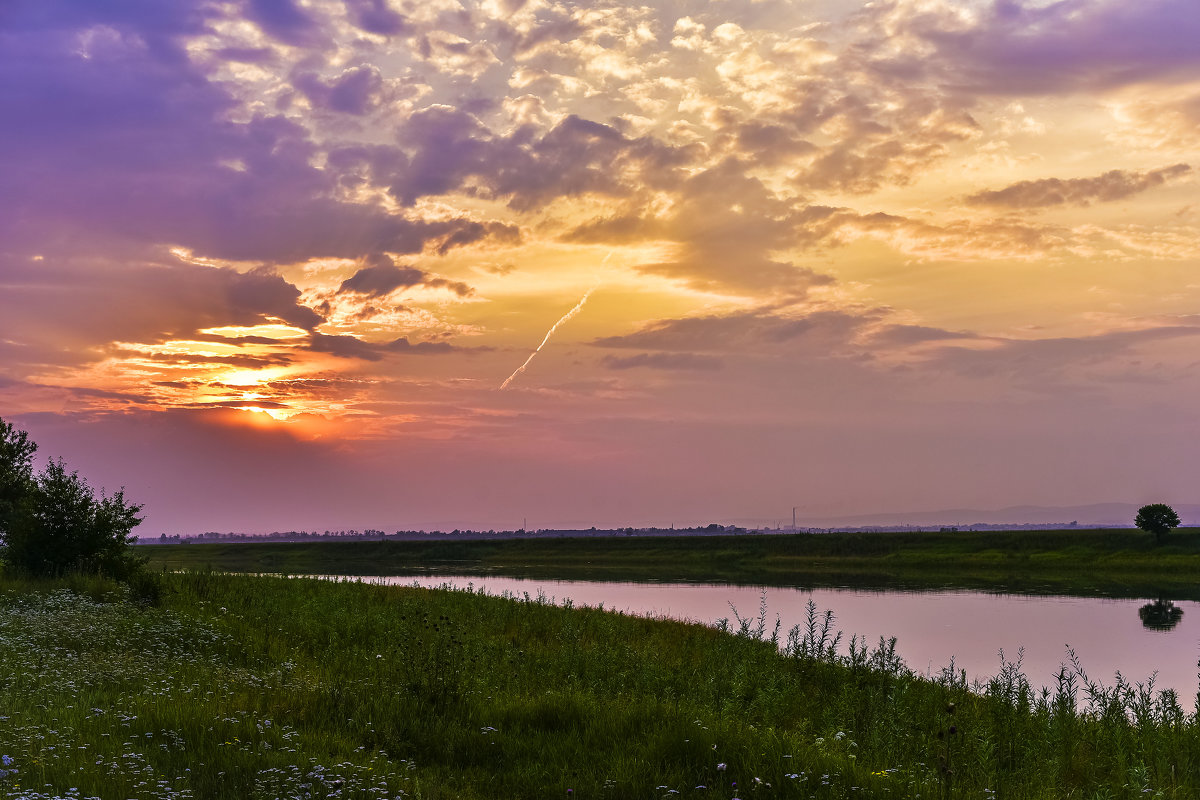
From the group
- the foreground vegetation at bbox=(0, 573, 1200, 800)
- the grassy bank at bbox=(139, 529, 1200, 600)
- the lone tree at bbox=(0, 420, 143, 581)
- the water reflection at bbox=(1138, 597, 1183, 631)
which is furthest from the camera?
the grassy bank at bbox=(139, 529, 1200, 600)

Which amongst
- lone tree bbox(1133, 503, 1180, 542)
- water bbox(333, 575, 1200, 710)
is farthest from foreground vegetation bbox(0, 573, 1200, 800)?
lone tree bbox(1133, 503, 1180, 542)

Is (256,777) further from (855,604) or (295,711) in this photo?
(855,604)

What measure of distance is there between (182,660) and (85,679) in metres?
2.25

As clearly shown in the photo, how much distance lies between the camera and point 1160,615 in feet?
140

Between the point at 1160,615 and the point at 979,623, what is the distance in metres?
11.5

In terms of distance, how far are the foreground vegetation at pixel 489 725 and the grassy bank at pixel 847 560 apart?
34975 millimetres

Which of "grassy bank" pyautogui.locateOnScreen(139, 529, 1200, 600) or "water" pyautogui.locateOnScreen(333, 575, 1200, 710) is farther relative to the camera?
"grassy bank" pyautogui.locateOnScreen(139, 529, 1200, 600)

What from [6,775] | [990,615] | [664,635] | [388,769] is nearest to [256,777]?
[388,769]

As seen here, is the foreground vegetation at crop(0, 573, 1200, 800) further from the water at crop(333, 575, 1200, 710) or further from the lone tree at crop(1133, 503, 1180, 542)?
the lone tree at crop(1133, 503, 1180, 542)

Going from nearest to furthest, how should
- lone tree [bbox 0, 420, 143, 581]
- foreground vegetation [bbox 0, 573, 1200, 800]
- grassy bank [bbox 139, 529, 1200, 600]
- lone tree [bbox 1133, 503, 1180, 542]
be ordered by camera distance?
foreground vegetation [bbox 0, 573, 1200, 800] → lone tree [bbox 0, 420, 143, 581] → grassy bank [bbox 139, 529, 1200, 600] → lone tree [bbox 1133, 503, 1180, 542]

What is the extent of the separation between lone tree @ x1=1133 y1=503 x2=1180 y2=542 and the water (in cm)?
3848

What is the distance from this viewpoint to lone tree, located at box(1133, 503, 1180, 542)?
83375 millimetres

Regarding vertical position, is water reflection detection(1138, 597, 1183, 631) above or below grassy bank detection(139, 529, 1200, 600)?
above

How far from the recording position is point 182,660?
13508 mm
